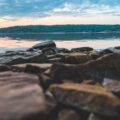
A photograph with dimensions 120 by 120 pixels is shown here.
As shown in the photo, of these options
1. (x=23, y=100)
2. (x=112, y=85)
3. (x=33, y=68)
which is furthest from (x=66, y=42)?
(x=23, y=100)

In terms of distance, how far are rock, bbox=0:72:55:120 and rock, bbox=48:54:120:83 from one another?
0.63 meters

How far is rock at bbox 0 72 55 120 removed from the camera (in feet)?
24.8

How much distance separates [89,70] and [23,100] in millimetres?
2614

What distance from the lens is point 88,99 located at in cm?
853

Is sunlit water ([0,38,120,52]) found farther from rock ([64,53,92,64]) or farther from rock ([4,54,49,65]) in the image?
rock ([64,53,92,64])

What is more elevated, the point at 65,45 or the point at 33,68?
the point at 33,68

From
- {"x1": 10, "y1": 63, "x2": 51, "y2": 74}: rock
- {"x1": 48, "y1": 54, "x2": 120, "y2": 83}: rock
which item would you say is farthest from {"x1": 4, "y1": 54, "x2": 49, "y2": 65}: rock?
{"x1": 48, "y1": 54, "x2": 120, "y2": 83}: rock

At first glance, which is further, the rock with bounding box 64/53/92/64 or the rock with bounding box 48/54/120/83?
the rock with bounding box 64/53/92/64

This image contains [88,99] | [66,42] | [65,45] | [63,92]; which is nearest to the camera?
[88,99]

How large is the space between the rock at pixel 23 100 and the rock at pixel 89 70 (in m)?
0.63

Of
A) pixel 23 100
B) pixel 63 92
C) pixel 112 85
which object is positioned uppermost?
pixel 23 100

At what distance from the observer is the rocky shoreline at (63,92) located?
25.8ft

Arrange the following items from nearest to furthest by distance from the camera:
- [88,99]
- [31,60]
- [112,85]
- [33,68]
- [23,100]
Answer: [23,100]
[88,99]
[112,85]
[33,68]
[31,60]

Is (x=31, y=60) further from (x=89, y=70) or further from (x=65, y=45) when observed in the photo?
(x=65, y=45)
